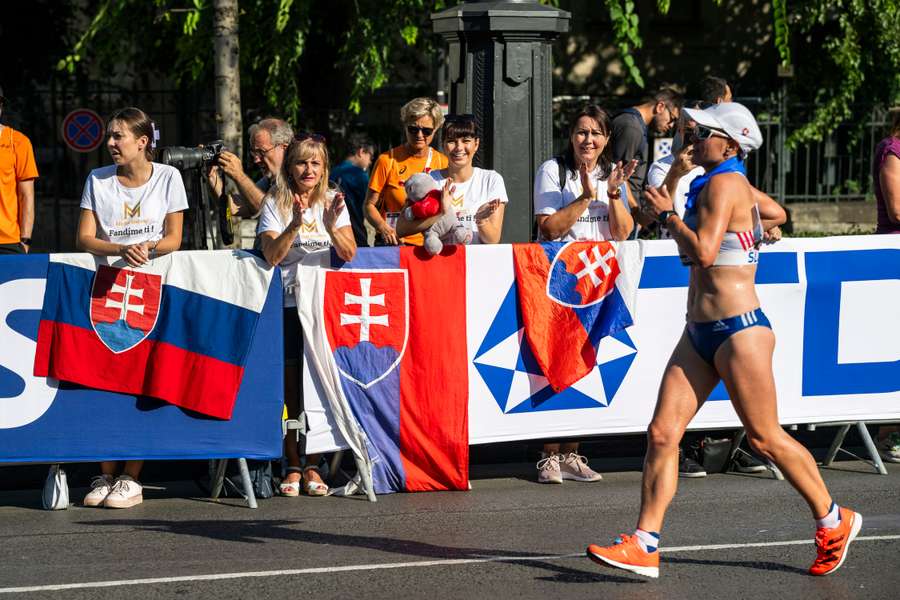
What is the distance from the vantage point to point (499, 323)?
7.43m

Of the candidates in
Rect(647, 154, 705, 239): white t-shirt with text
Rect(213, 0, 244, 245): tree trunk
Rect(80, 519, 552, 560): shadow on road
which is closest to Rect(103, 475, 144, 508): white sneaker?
Rect(80, 519, 552, 560): shadow on road

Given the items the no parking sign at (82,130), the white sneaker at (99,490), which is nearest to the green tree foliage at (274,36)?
the no parking sign at (82,130)

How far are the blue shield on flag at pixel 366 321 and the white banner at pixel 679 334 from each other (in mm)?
389

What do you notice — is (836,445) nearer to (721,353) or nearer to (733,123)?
(721,353)

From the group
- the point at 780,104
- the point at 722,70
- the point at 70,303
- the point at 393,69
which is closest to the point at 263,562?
the point at 70,303

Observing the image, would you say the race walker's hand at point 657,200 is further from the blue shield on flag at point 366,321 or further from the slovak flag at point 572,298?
the blue shield on flag at point 366,321

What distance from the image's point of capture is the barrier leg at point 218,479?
284 inches

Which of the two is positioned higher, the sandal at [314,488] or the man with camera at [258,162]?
the man with camera at [258,162]

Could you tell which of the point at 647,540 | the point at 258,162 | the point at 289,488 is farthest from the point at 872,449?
the point at 258,162

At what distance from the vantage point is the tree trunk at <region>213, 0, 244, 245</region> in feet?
43.5

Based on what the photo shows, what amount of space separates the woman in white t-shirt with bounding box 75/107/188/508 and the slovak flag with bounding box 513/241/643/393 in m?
1.86

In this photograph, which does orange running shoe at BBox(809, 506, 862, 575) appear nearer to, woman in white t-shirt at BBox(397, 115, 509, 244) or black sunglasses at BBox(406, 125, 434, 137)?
woman in white t-shirt at BBox(397, 115, 509, 244)

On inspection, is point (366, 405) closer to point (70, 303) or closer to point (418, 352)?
point (418, 352)

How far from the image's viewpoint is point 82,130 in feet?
53.8
